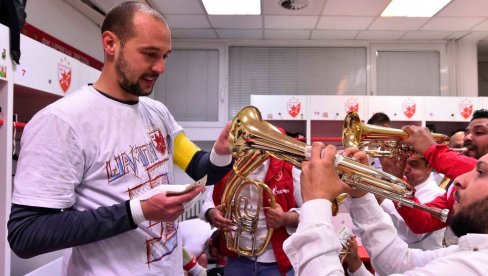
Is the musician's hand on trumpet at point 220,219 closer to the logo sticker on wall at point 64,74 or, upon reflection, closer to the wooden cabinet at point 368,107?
the logo sticker on wall at point 64,74

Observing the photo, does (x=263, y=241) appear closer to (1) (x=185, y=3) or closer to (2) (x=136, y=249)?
(2) (x=136, y=249)

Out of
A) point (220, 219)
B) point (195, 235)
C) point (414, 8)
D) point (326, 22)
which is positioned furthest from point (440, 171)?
point (326, 22)

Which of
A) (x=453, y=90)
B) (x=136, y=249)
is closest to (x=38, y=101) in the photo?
(x=136, y=249)

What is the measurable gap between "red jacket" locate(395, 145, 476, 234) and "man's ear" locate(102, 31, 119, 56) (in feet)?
5.60

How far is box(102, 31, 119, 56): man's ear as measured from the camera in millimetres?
1350

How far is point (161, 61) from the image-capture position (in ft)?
4.57

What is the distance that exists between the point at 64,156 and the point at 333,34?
5.73 m

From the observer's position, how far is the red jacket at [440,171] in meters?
2.01

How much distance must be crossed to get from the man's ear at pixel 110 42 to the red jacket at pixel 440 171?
5.60 feet

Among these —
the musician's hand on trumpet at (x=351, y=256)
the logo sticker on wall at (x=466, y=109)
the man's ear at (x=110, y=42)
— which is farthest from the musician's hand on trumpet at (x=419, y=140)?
the logo sticker on wall at (x=466, y=109)

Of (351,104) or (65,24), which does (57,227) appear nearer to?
(65,24)

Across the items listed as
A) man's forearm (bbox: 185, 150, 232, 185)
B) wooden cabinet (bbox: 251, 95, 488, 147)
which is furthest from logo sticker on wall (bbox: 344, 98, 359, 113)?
man's forearm (bbox: 185, 150, 232, 185)

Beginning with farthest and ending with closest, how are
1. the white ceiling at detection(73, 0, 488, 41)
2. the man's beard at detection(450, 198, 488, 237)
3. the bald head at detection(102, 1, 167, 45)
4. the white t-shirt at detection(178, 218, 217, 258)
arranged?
the white ceiling at detection(73, 0, 488, 41)
the white t-shirt at detection(178, 218, 217, 258)
the bald head at detection(102, 1, 167, 45)
the man's beard at detection(450, 198, 488, 237)

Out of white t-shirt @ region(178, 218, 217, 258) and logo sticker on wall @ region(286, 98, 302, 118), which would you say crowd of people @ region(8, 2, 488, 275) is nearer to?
white t-shirt @ region(178, 218, 217, 258)
